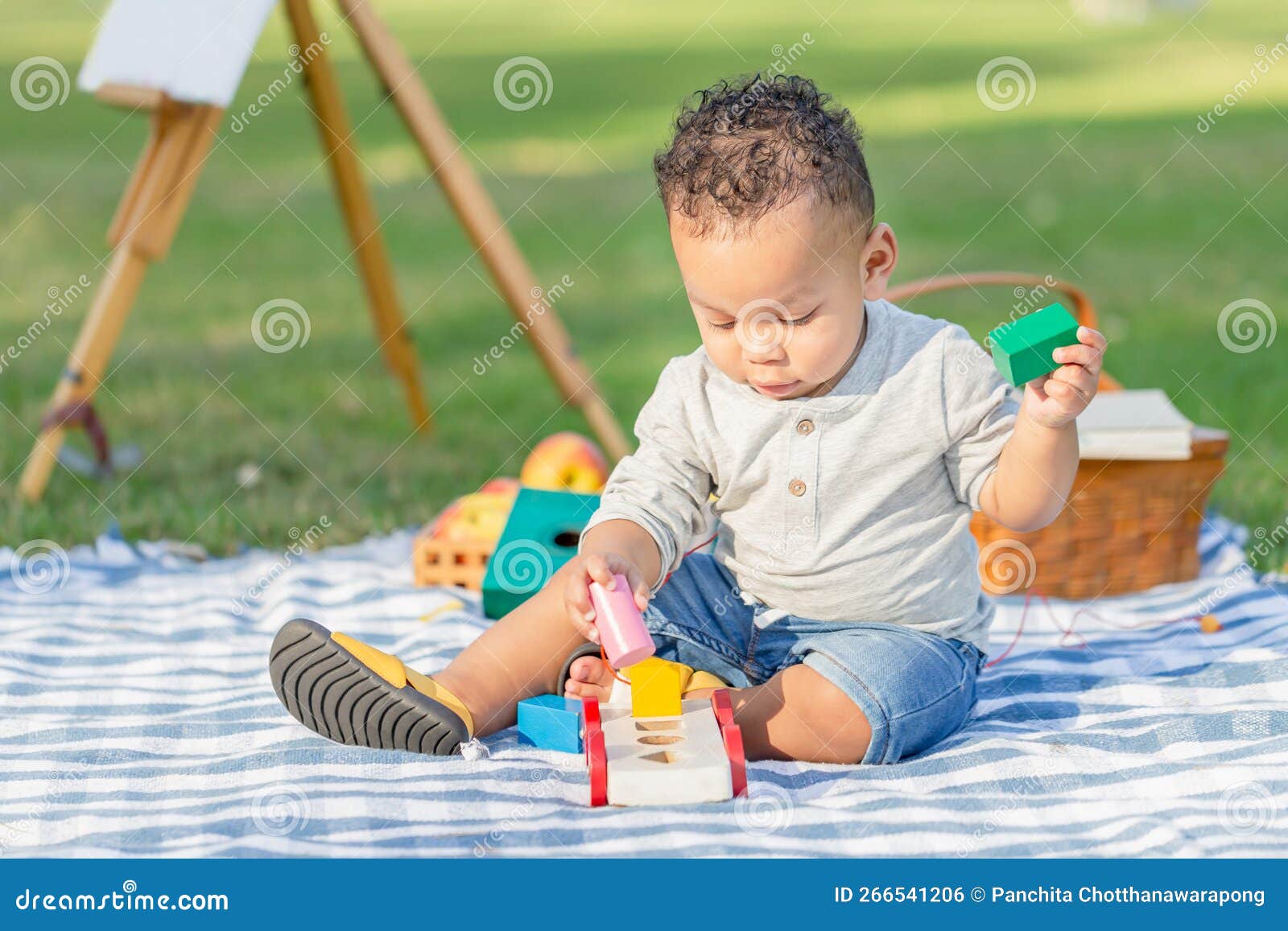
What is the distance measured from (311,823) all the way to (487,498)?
109cm

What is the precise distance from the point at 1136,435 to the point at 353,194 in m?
1.65

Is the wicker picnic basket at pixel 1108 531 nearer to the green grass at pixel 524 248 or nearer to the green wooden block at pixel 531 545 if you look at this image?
the green grass at pixel 524 248

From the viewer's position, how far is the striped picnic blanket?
142cm

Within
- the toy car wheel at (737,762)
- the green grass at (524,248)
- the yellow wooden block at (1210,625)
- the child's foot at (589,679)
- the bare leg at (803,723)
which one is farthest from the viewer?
the green grass at (524,248)

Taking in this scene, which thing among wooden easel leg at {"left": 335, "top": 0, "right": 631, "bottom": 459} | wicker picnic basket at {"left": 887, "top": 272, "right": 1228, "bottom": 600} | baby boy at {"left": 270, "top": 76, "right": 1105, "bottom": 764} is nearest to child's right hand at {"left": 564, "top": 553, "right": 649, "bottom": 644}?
baby boy at {"left": 270, "top": 76, "right": 1105, "bottom": 764}

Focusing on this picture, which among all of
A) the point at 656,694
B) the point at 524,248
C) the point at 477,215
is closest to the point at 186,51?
the point at 477,215

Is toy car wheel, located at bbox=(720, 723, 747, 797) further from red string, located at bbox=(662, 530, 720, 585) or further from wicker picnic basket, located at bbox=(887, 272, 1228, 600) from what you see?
wicker picnic basket, located at bbox=(887, 272, 1228, 600)

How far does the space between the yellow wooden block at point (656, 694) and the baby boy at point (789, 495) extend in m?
0.09

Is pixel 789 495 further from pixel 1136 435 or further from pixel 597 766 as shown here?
pixel 1136 435

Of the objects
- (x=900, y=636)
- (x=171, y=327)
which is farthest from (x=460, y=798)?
(x=171, y=327)

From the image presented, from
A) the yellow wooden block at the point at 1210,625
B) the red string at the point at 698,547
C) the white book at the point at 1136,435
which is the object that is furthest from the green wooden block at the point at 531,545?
the yellow wooden block at the point at 1210,625

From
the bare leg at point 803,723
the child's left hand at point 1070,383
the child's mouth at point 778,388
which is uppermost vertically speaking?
the child's mouth at point 778,388

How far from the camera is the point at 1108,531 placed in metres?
2.28

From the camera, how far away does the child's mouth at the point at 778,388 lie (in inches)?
65.2
